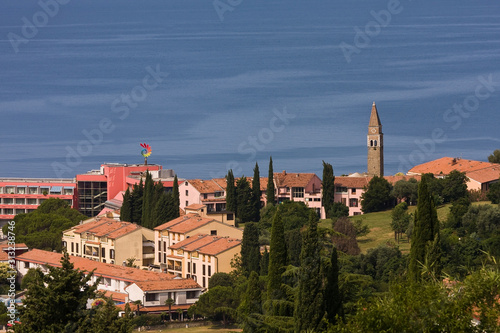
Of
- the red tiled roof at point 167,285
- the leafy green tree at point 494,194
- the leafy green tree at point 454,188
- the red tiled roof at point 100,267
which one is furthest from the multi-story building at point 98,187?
the red tiled roof at point 167,285

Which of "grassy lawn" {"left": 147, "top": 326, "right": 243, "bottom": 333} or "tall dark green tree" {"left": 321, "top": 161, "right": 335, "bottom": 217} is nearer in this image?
"grassy lawn" {"left": 147, "top": 326, "right": 243, "bottom": 333}

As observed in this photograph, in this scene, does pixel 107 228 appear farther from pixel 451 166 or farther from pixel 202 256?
pixel 451 166

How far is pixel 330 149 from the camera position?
5290 inches

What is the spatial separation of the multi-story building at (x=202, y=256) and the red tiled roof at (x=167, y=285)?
1416 mm

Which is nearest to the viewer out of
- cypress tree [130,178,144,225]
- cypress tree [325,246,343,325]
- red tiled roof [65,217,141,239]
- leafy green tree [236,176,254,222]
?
cypress tree [325,246,343,325]

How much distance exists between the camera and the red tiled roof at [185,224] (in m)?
58.7

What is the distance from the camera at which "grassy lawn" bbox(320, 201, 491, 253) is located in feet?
187

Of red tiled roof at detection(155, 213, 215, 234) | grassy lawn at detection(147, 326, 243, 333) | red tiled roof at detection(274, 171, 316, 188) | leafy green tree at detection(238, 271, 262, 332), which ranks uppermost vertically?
red tiled roof at detection(274, 171, 316, 188)

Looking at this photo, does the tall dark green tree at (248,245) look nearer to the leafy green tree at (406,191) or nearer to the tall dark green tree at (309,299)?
the leafy green tree at (406,191)

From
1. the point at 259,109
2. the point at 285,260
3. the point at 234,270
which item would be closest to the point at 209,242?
the point at 234,270

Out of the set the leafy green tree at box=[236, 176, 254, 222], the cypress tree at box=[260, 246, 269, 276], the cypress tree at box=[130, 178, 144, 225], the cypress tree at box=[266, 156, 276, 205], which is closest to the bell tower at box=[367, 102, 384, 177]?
the cypress tree at box=[266, 156, 276, 205]

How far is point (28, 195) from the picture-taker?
85.2 m

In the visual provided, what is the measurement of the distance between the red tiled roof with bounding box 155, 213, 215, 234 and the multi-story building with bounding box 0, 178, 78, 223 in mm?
25036

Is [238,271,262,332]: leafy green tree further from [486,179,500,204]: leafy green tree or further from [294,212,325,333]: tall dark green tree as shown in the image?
[486,179,500,204]: leafy green tree
